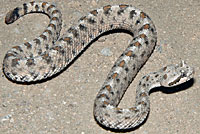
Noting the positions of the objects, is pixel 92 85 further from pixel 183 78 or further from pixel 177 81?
pixel 183 78

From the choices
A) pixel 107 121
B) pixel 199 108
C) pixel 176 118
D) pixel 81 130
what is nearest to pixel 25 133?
→ pixel 81 130

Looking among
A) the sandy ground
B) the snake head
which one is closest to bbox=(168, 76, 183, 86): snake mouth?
the snake head

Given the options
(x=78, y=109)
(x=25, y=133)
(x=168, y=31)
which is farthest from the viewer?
(x=168, y=31)

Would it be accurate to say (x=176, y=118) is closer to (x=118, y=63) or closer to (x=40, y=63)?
(x=118, y=63)

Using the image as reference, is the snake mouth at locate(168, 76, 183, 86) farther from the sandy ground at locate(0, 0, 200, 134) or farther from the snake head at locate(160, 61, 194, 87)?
the sandy ground at locate(0, 0, 200, 134)

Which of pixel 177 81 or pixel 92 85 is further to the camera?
pixel 92 85

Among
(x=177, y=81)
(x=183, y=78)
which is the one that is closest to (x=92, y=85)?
(x=177, y=81)
